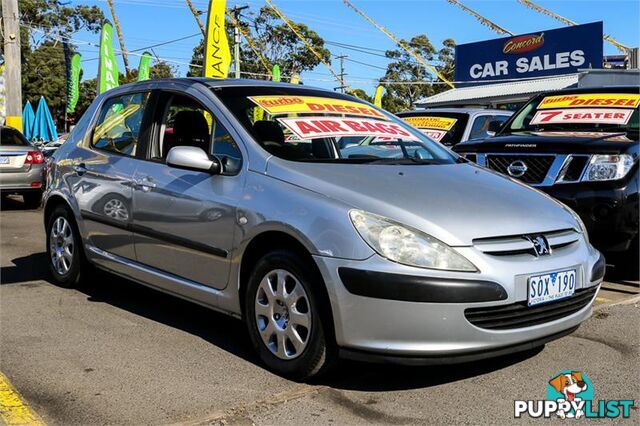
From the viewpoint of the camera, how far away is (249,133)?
12.6 ft

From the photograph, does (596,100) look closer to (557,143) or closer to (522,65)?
(557,143)

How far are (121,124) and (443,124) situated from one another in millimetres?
5087

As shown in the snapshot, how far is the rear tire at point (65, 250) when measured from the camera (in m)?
5.18

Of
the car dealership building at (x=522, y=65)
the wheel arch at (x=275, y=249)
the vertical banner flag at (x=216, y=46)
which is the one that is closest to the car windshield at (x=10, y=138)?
the vertical banner flag at (x=216, y=46)

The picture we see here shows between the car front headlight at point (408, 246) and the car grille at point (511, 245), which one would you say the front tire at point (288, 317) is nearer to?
the car front headlight at point (408, 246)

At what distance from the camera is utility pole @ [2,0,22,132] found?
1612 cm

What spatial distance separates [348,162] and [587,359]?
1766mm

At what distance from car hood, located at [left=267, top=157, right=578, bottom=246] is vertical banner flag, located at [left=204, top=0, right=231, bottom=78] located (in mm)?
12072

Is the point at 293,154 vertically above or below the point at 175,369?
above

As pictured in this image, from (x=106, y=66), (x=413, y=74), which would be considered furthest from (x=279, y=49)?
(x=106, y=66)

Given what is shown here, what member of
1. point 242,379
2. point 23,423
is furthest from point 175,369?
point 23,423

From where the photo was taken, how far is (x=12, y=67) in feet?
53.0

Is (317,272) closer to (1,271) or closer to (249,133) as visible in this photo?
(249,133)

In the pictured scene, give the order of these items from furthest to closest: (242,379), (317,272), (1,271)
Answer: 1. (1,271)
2. (242,379)
3. (317,272)
